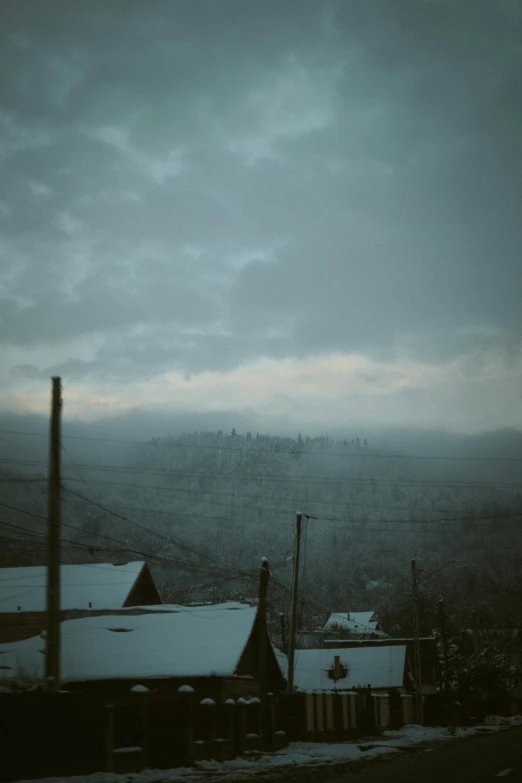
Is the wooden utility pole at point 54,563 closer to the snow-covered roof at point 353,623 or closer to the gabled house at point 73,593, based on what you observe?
the gabled house at point 73,593

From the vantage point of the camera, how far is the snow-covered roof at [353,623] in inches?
4532

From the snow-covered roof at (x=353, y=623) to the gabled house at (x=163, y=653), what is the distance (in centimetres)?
7855

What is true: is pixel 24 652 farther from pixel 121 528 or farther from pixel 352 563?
pixel 352 563

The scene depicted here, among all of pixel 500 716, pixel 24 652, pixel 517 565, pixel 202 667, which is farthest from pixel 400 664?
pixel 517 565

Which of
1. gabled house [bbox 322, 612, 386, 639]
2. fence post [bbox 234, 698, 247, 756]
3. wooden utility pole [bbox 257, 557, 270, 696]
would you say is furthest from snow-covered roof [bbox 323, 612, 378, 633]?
fence post [bbox 234, 698, 247, 756]

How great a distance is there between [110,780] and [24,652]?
12.8 metres

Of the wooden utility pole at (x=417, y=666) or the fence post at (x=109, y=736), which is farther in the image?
the wooden utility pole at (x=417, y=666)

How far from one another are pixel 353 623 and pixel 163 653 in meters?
91.6

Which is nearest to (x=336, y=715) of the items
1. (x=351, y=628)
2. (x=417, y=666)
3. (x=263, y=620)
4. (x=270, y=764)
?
(x=263, y=620)

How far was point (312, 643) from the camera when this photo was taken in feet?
306

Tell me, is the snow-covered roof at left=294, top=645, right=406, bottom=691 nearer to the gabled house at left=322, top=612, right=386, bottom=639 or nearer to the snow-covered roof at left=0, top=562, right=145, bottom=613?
the snow-covered roof at left=0, top=562, right=145, bottom=613

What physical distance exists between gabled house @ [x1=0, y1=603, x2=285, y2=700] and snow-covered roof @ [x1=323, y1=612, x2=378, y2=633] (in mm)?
78552

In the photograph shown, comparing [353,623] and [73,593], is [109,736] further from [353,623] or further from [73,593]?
[353,623]

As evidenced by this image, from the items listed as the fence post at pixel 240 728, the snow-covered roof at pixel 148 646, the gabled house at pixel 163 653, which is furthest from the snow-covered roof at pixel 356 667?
the fence post at pixel 240 728
